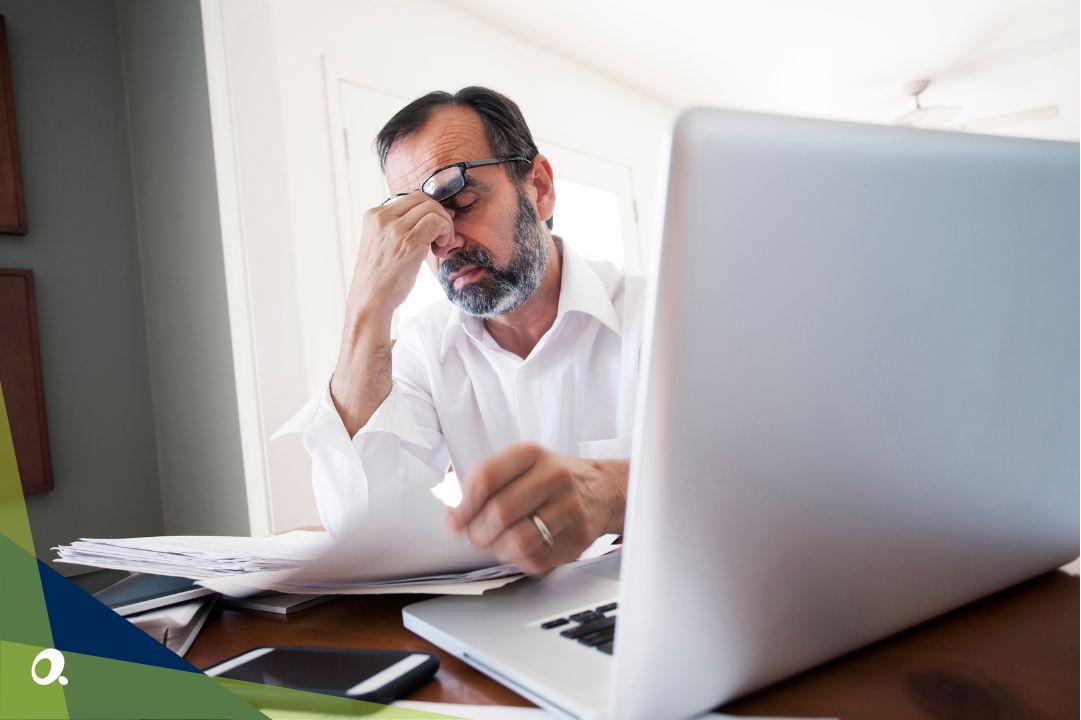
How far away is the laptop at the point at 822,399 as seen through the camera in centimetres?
27

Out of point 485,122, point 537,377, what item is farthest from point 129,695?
point 485,122

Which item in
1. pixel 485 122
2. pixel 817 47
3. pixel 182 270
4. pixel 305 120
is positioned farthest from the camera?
pixel 817 47

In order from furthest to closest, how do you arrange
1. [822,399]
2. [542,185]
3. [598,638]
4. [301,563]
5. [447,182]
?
[542,185]
[447,182]
[301,563]
[598,638]
[822,399]

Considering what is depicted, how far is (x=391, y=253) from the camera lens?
1.24 meters

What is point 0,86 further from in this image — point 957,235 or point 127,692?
point 957,235

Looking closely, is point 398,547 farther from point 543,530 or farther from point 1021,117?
point 1021,117

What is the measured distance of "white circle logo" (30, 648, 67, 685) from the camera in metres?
0.43

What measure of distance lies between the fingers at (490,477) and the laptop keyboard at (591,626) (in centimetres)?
9

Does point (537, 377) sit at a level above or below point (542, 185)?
below

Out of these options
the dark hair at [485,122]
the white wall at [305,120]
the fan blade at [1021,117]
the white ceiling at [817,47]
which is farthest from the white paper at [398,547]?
the fan blade at [1021,117]

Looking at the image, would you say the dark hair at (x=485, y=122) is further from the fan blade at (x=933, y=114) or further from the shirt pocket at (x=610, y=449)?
the fan blade at (x=933, y=114)

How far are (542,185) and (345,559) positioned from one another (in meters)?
1.30

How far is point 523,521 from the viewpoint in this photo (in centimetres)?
45

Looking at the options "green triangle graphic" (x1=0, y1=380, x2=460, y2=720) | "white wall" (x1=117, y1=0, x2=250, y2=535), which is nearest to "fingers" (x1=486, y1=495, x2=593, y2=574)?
"green triangle graphic" (x1=0, y1=380, x2=460, y2=720)
